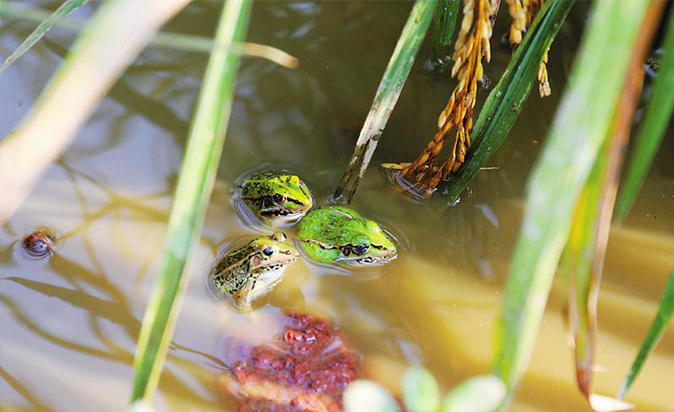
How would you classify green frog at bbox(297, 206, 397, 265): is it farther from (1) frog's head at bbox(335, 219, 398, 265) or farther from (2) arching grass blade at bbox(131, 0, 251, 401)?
(2) arching grass blade at bbox(131, 0, 251, 401)

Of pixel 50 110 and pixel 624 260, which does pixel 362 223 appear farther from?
pixel 50 110

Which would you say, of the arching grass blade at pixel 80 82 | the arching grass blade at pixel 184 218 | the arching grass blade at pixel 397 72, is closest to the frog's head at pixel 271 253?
the arching grass blade at pixel 397 72

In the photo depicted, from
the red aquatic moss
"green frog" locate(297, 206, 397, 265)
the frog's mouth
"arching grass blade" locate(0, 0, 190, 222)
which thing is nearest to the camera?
"arching grass blade" locate(0, 0, 190, 222)

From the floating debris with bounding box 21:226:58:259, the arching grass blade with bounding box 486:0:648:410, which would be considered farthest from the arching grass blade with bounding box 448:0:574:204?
the floating debris with bounding box 21:226:58:259

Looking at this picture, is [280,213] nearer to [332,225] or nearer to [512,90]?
[332,225]

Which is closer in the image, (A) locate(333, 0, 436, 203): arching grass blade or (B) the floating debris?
(A) locate(333, 0, 436, 203): arching grass blade

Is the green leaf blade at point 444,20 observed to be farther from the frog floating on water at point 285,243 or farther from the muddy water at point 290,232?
the frog floating on water at point 285,243
